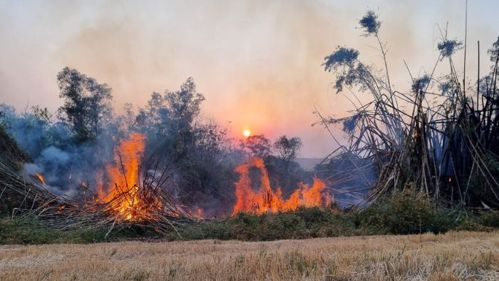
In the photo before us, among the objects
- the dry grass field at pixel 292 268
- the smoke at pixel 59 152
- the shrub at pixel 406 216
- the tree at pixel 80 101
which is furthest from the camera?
the tree at pixel 80 101

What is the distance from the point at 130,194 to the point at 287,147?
2863 centimetres

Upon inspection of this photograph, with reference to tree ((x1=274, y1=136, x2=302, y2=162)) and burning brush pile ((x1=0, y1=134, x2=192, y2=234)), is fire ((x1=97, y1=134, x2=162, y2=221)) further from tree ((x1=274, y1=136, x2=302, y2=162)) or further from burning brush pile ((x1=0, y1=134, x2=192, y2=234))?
tree ((x1=274, y1=136, x2=302, y2=162))

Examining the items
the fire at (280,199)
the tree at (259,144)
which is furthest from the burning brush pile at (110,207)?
the tree at (259,144)

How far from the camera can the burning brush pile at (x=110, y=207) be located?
50.8 ft

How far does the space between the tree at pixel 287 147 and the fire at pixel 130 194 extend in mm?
23798

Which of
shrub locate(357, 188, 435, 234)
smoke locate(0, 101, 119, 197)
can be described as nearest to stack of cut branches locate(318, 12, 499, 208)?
shrub locate(357, 188, 435, 234)

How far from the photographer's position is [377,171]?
21.1 metres

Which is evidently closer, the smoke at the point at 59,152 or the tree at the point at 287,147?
the smoke at the point at 59,152

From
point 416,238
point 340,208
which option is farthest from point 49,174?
point 416,238

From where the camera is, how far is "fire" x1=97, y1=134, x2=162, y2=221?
15820mm

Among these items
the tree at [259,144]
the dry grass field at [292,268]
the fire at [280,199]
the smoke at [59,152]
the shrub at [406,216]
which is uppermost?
the tree at [259,144]

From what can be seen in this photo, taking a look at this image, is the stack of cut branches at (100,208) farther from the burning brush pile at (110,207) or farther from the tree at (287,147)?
the tree at (287,147)

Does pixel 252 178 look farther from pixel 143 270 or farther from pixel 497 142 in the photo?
pixel 143 270

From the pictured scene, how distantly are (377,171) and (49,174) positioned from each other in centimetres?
1665
